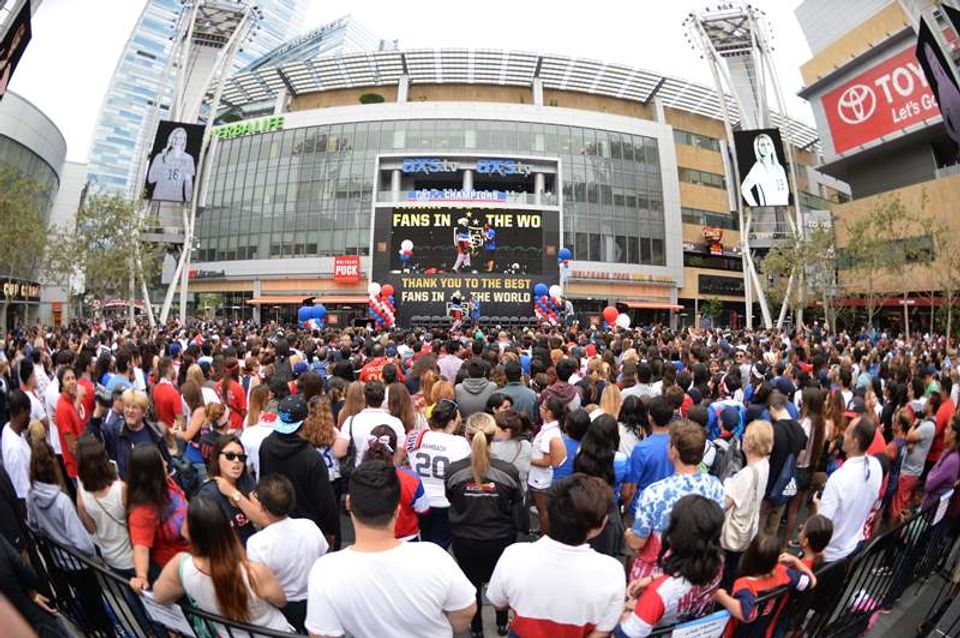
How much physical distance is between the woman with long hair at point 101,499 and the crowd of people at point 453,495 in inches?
0.5

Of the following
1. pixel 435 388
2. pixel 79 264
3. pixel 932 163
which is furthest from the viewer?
pixel 932 163

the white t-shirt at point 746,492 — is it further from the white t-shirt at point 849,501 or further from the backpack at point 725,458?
the backpack at point 725,458

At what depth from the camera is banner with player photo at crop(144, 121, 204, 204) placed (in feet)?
121

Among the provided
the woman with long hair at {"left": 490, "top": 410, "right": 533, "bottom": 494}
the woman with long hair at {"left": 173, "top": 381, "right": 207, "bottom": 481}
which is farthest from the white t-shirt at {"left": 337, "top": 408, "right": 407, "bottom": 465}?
Result: the woman with long hair at {"left": 173, "top": 381, "right": 207, "bottom": 481}

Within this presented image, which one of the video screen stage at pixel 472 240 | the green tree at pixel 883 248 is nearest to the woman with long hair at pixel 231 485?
the green tree at pixel 883 248

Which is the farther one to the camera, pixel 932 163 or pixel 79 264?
pixel 932 163

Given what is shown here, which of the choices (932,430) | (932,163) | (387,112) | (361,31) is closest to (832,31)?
(932,163)

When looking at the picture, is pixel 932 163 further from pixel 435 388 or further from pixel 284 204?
pixel 284 204

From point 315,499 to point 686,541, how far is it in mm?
2613

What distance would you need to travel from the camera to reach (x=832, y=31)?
40.2m

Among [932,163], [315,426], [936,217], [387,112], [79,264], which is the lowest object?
[315,426]

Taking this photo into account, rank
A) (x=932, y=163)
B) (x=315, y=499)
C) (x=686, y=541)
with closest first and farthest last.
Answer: (x=686, y=541)
(x=315, y=499)
(x=932, y=163)

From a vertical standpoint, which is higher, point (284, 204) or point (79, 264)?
point (284, 204)

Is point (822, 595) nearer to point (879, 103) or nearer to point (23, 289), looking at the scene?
point (879, 103)
